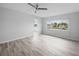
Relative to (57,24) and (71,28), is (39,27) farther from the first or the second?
(71,28)

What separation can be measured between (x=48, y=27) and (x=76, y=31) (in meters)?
3.08

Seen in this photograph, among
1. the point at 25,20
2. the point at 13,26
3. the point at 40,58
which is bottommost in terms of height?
the point at 40,58

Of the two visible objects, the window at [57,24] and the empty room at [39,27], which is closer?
the empty room at [39,27]

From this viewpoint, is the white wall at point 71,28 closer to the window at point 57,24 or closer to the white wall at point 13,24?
the window at point 57,24

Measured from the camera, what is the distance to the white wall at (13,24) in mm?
4020

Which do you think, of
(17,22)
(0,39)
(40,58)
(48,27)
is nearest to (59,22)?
(48,27)

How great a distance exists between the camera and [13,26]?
4.63 m

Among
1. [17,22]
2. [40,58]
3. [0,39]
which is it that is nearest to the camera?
[40,58]

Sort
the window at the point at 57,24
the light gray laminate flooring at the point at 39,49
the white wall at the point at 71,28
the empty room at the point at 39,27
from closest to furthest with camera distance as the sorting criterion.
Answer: the light gray laminate flooring at the point at 39,49 → the empty room at the point at 39,27 → the white wall at the point at 71,28 → the window at the point at 57,24

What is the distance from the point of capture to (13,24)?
4625mm

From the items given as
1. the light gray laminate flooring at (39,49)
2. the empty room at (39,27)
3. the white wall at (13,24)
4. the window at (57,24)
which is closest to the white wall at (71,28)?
the empty room at (39,27)

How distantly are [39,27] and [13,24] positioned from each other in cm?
378

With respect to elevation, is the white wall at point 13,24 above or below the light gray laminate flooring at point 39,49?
above

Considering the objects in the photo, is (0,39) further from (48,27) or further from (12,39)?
(48,27)
